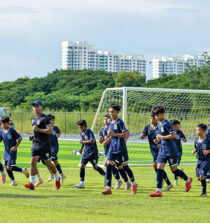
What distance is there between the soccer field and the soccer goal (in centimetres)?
933

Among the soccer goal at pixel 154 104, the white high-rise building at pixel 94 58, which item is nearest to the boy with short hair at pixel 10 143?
the soccer goal at pixel 154 104

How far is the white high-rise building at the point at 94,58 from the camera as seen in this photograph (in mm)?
175875

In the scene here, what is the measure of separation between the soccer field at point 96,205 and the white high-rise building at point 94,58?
163 meters

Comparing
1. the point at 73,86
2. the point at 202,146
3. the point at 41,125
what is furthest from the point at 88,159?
the point at 73,86

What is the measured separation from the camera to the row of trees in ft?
206

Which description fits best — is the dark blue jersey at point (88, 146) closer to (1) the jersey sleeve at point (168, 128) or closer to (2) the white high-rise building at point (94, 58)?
(1) the jersey sleeve at point (168, 128)

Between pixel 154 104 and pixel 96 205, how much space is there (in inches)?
752

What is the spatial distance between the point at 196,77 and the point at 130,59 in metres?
123

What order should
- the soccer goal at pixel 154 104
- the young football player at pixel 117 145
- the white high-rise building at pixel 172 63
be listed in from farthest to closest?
the white high-rise building at pixel 172 63 → the soccer goal at pixel 154 104 → the young football player at pixel 117 145

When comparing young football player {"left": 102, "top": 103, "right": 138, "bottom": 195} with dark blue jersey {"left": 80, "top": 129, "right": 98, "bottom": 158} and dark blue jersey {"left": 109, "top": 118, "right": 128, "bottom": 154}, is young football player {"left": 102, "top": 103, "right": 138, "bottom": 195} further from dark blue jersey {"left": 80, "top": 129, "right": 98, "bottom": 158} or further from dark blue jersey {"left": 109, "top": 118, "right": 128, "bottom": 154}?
dark blue jersey {"left": 80, "top": 129, "right": 98, "bottom": 158}

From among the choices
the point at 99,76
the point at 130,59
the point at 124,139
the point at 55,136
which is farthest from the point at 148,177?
the point at 130,59

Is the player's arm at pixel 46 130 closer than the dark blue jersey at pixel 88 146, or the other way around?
the player's arm at pixel 46 130

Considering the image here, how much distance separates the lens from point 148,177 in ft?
47.9

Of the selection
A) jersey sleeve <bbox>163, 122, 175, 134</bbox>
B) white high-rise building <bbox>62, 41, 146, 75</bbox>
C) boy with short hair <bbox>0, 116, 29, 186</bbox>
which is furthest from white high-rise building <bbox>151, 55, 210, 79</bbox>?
jersey sleeve <bbox>163, 122, 175, 134</bbox>
